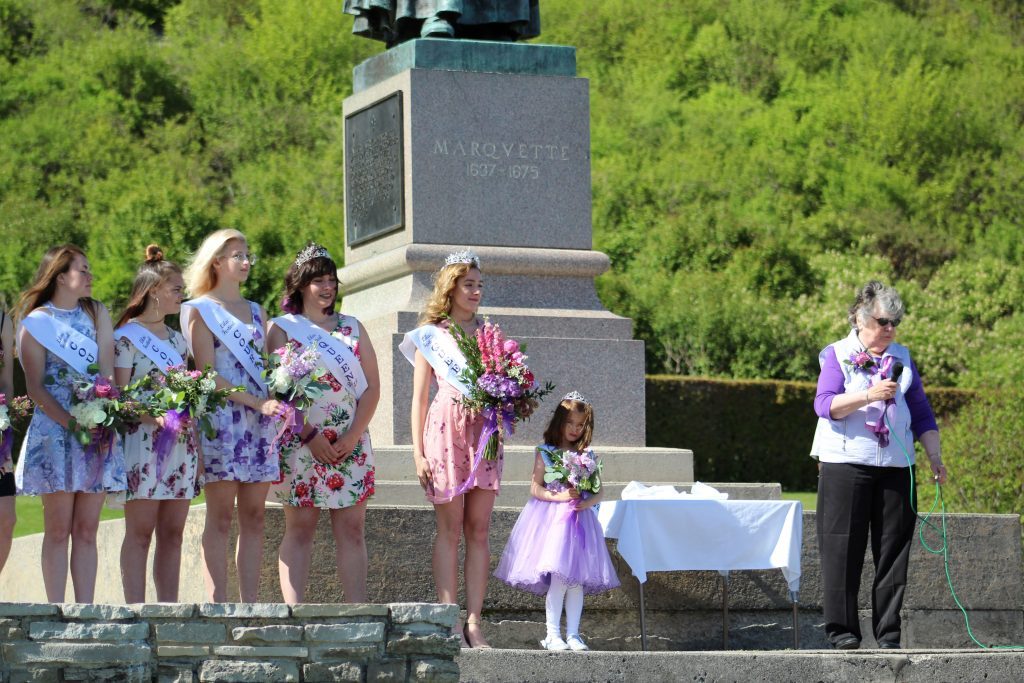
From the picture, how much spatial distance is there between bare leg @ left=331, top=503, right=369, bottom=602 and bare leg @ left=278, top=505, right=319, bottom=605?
4.7 inches

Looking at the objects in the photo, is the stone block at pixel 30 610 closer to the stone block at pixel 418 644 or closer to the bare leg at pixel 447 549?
the stone block at pixel 418 644

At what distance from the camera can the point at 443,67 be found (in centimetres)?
985

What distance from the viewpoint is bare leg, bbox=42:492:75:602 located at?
684 cm

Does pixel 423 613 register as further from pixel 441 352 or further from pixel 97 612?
pixel 441 352

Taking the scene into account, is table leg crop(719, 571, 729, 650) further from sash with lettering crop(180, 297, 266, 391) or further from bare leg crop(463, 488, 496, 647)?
sash with lettering crop(180, 297, 266, 391)

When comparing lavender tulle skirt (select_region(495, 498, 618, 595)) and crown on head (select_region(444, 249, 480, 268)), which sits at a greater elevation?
crown on head (select_region(444, 249, 480, 268))

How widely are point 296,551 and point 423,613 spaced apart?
163 cm

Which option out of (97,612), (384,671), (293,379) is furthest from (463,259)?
(97,612)

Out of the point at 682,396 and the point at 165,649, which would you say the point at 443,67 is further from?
the point at 682,396

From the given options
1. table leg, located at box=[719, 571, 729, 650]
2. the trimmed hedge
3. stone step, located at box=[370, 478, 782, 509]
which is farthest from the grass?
the trimmed hedge

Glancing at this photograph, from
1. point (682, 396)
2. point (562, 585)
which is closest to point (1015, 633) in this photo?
point (562, 585)

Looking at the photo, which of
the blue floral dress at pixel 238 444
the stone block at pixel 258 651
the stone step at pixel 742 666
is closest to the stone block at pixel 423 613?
the stone block at pixel 258 651

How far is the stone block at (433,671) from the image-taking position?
19.5 ft

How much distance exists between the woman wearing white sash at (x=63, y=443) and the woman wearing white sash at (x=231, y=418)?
0.43 meters
